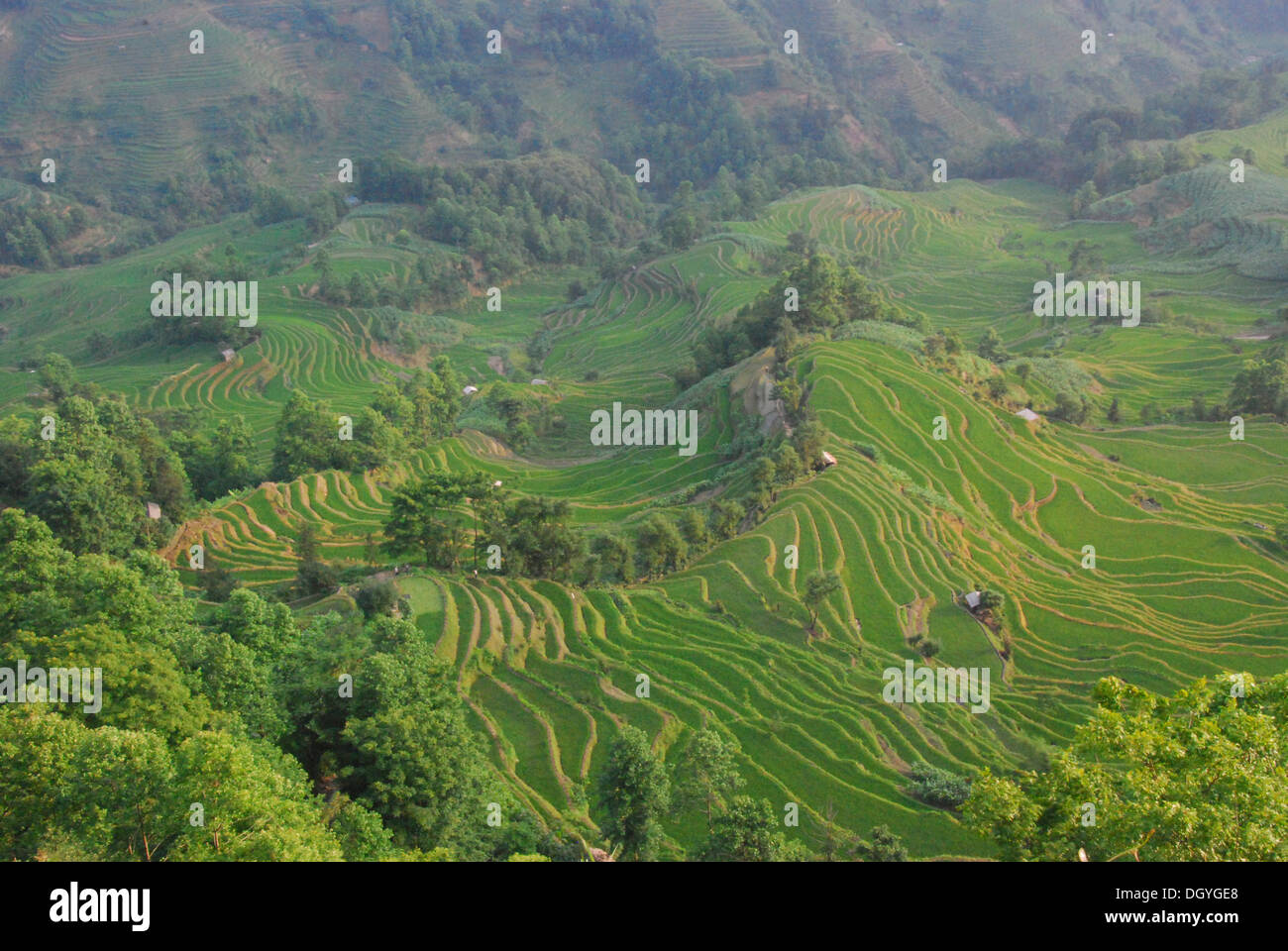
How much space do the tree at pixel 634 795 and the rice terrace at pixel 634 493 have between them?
8 cm

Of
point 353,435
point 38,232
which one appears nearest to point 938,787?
point 353,435

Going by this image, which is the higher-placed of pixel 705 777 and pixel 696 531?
pixel 696 531

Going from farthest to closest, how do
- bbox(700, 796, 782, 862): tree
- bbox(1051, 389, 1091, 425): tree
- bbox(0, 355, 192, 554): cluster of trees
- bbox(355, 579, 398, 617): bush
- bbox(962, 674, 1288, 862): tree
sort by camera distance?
1. bbox(1051, 389, 1091, 425): tree
2. bbox(0, 355, 192, 554): cluster of trees
3. bbox(355, 579, 398, 617): bush
4. bbox(700, 796, 782, 862): tree
5. bbox(962, 674, 1288, 862): tree

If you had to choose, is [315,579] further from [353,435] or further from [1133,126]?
[1133,126]

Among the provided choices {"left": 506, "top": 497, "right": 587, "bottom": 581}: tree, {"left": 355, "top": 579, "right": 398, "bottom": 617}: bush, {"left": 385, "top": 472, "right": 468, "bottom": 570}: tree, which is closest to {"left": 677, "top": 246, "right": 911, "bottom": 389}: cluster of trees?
{"left": 506, "top": 497, "right": 587, "bottom": 581}: tree

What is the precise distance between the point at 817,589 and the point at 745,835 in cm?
1249

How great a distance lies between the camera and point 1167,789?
31.9ft

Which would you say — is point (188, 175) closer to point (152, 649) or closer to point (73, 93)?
point (73, 93)

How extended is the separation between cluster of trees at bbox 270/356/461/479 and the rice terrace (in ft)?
0.84

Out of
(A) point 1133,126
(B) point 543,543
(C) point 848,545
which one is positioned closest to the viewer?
(B) point 543,543

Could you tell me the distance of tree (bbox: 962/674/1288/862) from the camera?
9.27m

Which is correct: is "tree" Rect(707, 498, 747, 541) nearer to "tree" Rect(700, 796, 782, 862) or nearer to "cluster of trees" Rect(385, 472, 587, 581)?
"cluster of trees" Rect(385, 472, 587, 581)

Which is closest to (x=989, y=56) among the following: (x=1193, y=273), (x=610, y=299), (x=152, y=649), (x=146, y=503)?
(x=1193, y=273)

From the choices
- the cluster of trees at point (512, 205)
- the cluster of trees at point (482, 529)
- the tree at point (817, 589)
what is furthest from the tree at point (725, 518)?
the cluster of trees at point (512, 205)
